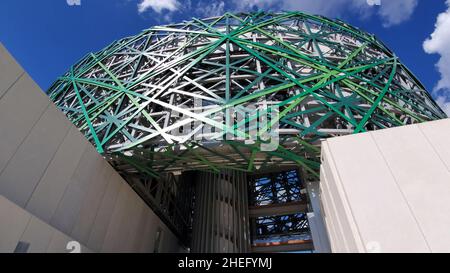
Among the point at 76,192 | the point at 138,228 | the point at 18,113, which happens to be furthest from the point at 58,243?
the point at 138,228

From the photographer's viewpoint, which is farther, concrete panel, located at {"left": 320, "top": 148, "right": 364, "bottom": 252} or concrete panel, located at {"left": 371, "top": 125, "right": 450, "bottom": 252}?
concrete panel, located at {"left": 320, "top": 148, "right": 364, "bottom": 252}

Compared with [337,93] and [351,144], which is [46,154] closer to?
[351,144]

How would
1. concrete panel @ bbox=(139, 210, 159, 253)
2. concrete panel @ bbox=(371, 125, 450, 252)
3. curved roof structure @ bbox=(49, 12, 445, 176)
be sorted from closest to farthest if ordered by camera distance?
concrete panel @ bbox=(371, 125, 450, 252)
curved roof structure @ bbox=(49, 12, 445, 176)
concrete panel @ bbox=(139, 210, 159, 253)

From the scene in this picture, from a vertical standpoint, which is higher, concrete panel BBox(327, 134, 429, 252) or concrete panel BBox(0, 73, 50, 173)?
concrete panel BBox(0, 73, 50, 173)

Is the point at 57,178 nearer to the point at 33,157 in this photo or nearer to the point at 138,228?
the point at 33,157

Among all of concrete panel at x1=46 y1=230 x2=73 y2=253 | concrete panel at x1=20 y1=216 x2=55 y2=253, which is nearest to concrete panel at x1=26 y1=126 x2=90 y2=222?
concrete panel at x1=46 y1=230 x2=73 y2=253

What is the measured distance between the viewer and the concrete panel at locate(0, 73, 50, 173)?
686cm

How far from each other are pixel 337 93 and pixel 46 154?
12.1m

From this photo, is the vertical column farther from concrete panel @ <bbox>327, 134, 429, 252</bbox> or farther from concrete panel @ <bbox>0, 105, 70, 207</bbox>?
concrete panel @ <bbox>0, 105, 70, 207</bbox>

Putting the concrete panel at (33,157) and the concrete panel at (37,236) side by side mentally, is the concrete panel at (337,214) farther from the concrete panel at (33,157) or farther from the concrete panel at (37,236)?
the concrete panel at (33,157)

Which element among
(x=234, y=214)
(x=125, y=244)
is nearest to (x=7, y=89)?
(x=125, y=244)

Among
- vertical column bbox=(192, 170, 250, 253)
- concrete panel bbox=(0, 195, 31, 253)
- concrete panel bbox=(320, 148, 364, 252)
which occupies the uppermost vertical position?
vertical column bbox=(192, 170, 250, 253)

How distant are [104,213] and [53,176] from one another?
298cm

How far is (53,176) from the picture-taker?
831cm
